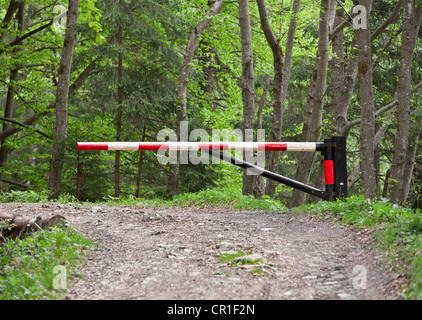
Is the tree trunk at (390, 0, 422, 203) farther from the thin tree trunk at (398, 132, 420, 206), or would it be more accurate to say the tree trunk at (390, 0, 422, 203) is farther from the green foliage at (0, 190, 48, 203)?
the green foliage at (0, 190, 48, 203)

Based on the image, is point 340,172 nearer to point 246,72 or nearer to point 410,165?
point 246,72

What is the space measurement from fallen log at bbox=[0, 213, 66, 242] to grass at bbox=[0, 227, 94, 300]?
146 millimetres

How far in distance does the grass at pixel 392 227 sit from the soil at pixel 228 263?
14 centimetres

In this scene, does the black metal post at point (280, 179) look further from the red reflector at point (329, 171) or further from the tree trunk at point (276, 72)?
the tree trunk at point (276, 72)

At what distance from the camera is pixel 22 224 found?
755 cm

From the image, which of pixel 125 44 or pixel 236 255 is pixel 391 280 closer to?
pixel 236 255

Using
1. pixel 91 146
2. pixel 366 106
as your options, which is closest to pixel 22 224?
pixel 91 146

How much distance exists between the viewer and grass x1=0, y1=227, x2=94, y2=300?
505cm

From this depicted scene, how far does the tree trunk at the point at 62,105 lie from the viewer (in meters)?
15.3

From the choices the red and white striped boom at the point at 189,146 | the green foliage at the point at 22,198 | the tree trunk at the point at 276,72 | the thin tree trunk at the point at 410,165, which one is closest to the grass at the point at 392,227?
the red and white striped boom at the point at 189,146

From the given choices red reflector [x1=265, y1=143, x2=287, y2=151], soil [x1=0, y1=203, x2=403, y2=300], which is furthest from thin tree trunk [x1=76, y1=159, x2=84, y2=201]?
red reflector [x1=265, y1=143, x2=287, y2=151]

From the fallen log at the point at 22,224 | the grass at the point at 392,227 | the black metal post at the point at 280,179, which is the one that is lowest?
the fallen log at the point at 22,224
